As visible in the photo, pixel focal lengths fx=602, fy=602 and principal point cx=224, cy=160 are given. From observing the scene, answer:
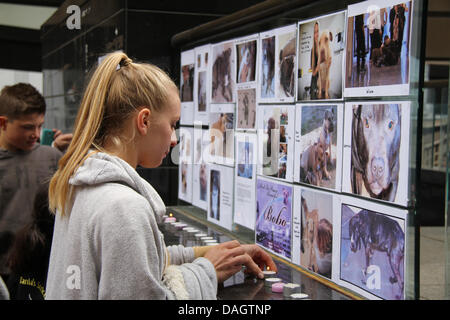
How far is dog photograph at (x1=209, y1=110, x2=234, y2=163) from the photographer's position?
2.04m

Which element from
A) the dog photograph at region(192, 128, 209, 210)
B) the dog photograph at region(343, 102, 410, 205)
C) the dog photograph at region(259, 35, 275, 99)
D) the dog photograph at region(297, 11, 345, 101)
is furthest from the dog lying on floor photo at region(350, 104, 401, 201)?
the dog photograph at region(192, 128, 209, 210)

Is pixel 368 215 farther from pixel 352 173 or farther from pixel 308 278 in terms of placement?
pixel 308 278

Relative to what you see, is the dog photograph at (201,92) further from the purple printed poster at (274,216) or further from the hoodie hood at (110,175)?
the hoodie hood at (110,175)

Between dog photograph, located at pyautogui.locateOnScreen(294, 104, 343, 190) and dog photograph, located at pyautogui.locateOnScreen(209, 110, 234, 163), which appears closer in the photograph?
dog photograph, located at pyautogui.locateOnScreen(294, 104, 343, 190)

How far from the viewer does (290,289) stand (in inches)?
62.1

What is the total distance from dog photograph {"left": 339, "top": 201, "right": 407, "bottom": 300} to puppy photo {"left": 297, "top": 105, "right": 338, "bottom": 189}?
0.11 metres

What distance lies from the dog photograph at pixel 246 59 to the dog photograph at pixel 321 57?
0.25 metres

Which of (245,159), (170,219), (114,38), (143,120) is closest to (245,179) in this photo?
(245,159)

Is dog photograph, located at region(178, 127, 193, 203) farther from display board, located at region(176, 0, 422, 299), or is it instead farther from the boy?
the boy

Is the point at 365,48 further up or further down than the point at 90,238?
further up

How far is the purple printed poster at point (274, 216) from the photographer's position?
1.80 m

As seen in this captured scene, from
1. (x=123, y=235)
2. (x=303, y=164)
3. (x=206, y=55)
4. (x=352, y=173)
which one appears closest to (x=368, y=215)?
(x=352, y=173)
